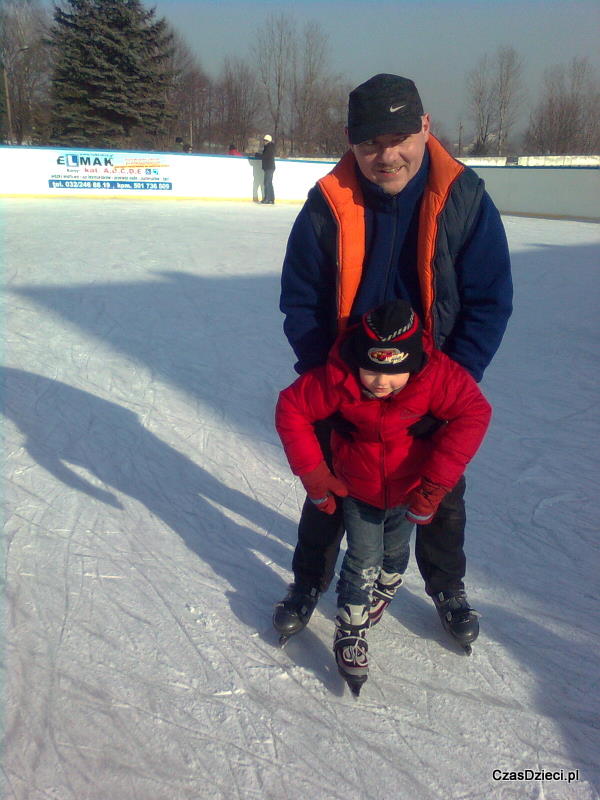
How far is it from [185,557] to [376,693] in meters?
0.86

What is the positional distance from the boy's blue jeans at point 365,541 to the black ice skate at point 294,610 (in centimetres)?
13

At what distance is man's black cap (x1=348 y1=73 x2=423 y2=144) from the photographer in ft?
4.67

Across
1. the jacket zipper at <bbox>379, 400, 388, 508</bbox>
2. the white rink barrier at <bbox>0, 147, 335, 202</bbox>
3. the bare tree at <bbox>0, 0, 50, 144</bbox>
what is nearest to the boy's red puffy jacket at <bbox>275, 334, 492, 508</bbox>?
the jacket zipper at <bbox>379, 400, 388, 508</bbox>

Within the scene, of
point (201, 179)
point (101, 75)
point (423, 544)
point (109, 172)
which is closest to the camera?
point (423, 544)

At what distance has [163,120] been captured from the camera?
29.1 m

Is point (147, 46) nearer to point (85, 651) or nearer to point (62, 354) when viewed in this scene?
point (62, 354)

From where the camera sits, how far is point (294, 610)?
1.95 metres

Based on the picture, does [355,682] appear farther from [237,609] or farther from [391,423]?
[391,423]

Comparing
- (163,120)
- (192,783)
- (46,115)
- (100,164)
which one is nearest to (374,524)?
(192,783)

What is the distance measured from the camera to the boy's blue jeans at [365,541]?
180 cm

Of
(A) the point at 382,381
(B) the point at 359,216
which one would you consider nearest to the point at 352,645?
(A) the point at 382,381

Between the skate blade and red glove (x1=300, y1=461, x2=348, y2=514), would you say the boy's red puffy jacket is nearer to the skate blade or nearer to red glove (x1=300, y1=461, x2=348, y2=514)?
red glove (x1=300, y1=461, x2=348, y2=514)

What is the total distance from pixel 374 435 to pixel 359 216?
54 centimetres
